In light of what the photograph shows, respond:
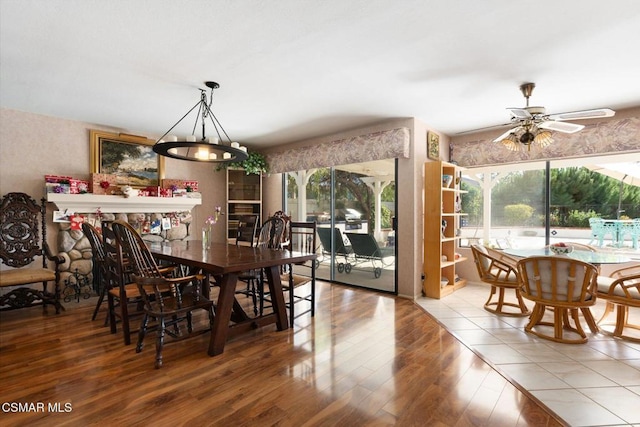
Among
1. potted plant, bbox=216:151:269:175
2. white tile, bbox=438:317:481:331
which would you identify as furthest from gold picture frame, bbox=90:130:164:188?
white tile, bbox=438:317:481:331

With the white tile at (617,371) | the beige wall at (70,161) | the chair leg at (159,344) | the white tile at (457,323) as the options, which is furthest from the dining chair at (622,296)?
the chair leg at (159,344)

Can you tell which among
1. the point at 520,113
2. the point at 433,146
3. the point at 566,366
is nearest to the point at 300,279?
the point at 566,366

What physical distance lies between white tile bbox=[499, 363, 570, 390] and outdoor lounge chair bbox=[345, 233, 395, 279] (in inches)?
95.1

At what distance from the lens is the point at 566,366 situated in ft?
8.01

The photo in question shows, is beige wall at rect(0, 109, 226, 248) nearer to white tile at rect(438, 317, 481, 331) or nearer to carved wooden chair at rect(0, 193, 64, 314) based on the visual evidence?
carved wooden chair at rect(0, 193, 64, 314)

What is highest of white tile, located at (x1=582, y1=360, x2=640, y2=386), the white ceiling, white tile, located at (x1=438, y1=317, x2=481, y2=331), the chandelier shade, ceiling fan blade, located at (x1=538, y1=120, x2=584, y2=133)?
the white ceiling

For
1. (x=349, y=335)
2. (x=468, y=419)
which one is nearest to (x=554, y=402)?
(x=468, y=419)

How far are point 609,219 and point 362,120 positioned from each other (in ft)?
12.0

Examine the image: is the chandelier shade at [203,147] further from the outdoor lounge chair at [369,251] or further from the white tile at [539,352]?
the white tile at [539,352]

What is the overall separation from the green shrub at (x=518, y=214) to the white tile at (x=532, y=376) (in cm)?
311

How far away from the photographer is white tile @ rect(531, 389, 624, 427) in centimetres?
181

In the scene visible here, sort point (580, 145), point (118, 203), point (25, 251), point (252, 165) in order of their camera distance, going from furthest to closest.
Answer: point (252, 165) → point (118, 203) → point (580, 145) → point (25, 251)

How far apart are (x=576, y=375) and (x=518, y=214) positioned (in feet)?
10.5

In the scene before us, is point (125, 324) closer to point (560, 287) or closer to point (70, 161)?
point (70, 161)
